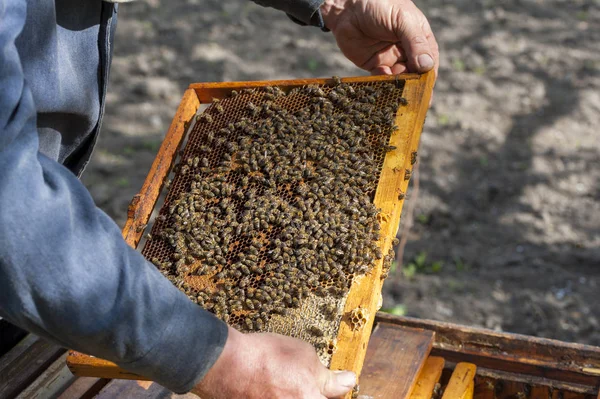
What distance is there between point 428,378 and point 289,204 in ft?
4.04

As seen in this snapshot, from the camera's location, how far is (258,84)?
11.7ft

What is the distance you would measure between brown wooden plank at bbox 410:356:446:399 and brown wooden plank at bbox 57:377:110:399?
1.60m

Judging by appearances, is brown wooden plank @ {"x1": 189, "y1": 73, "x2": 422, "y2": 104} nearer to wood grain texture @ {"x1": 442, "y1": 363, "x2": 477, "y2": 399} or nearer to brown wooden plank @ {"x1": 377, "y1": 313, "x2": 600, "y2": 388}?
brown wooden plank @ {"x1": 377, "y1": 313, "x2": 600, "y2": 388}

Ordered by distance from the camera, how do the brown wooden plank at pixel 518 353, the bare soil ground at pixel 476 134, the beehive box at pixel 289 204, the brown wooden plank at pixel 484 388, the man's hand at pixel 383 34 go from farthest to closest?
the bare soil ground at pixel 476 134 < the man's hand at pixel 383 34 < the brown wooden plank at pixel 484 388 < the brown wooden plank at pixel 518 353 < the beehive box at pixel 289 204

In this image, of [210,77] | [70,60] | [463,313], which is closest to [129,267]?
[70,60]

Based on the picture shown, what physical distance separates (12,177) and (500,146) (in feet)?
19.9

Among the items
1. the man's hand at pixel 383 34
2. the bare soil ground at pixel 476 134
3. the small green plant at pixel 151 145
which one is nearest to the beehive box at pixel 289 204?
the man's hand at pixel 383 34

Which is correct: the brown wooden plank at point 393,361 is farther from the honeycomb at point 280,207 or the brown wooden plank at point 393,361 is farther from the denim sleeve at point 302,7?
the denim sleeve at point 302,7

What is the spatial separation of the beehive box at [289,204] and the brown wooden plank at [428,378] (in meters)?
0.74

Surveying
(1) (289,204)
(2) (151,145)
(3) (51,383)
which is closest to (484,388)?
(1) (289,204)

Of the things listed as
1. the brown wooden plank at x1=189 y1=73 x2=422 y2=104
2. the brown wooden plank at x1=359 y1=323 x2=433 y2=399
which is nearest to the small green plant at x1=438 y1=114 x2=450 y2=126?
the brown wooden plank at x1=189 y1=73 x2=422 y2=104

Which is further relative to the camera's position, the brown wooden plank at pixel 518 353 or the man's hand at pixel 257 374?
the brown wooden plank at pixel 518 353

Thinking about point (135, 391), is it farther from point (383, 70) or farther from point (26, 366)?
point (383, 70)

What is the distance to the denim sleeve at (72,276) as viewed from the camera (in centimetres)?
193
